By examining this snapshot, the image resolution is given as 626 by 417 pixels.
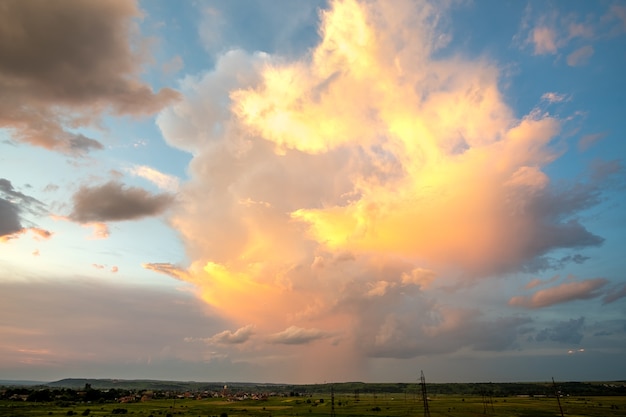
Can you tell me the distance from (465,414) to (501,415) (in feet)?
39.2

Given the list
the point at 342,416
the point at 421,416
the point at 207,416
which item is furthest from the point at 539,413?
the point at 207,416

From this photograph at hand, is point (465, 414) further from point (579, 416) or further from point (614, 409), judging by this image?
point (614, 409)

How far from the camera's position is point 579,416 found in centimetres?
13862

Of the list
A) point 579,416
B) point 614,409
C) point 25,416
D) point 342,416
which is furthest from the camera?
point 614,409

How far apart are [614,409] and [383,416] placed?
96.1 meters

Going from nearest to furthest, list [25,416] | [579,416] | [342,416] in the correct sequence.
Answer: [25,416] → [579,416] → [342,416]

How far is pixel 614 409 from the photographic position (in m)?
164

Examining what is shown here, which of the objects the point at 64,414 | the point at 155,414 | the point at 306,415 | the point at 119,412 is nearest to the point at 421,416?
the point at 306,415

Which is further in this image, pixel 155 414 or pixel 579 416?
pixel 155 414

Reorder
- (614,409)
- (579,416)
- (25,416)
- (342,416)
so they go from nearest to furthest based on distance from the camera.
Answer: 1. (25,416)
2. (579,416)
3. (342,416)
4. (614,409)

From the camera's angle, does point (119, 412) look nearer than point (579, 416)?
No

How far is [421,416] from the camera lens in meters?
144

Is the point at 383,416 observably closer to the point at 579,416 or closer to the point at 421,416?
the point at 421,416

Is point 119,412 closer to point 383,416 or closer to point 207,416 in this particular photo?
point 207,416
